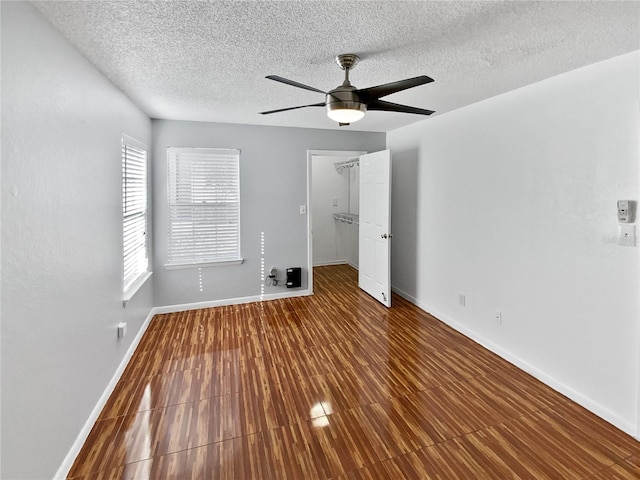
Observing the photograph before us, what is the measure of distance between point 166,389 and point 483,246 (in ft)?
9.89

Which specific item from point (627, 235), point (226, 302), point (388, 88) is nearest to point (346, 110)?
point (388, 88)

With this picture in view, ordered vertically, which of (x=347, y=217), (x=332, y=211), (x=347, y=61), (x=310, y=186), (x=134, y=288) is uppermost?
(x=347, y=61)

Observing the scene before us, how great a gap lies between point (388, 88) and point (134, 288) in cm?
285

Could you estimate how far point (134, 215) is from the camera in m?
3.38

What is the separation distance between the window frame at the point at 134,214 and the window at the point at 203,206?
32 cm

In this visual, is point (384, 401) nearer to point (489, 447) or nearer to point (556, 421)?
point (489, 447)

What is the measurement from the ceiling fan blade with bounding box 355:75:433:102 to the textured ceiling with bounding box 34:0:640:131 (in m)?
0.26

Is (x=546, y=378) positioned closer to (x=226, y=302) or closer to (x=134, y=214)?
(x=226, y=302)

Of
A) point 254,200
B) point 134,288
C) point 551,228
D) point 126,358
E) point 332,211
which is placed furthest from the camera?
point 332,211

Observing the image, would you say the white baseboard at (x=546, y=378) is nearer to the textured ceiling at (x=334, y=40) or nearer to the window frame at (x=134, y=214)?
the textured ceiling at (x=334, y=40)

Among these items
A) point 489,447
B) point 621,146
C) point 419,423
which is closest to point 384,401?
point 419,423

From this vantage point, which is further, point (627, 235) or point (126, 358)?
point (126, 358)

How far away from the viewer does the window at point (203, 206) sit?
4.17 meters

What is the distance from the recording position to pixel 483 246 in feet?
10.8
